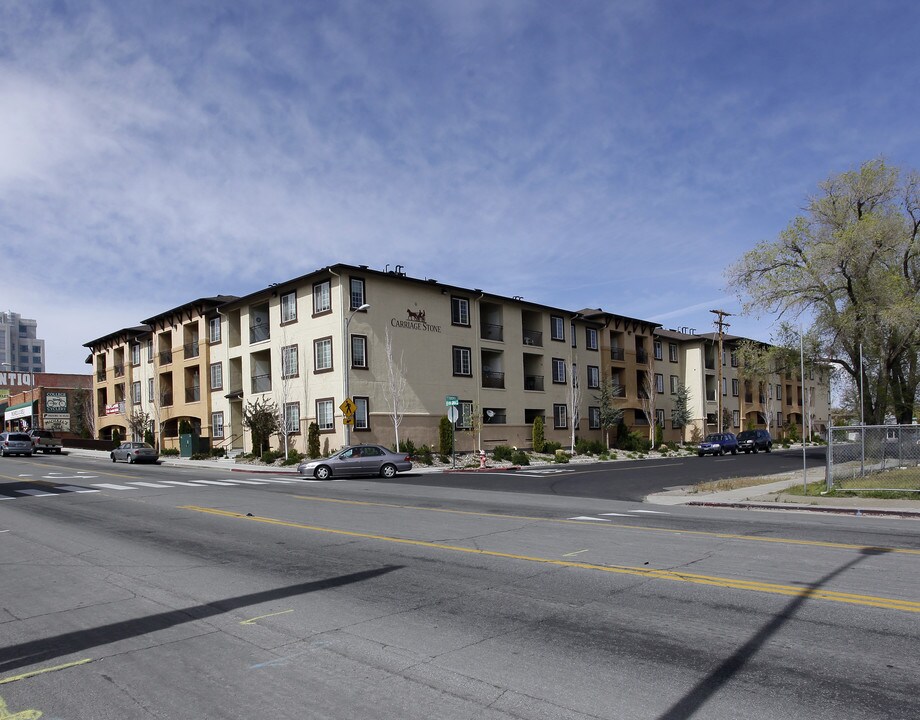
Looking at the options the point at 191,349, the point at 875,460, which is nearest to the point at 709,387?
the point at 191,349

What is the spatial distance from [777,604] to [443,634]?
3366 millimetres

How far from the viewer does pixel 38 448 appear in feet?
178

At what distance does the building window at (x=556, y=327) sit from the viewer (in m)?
50.1

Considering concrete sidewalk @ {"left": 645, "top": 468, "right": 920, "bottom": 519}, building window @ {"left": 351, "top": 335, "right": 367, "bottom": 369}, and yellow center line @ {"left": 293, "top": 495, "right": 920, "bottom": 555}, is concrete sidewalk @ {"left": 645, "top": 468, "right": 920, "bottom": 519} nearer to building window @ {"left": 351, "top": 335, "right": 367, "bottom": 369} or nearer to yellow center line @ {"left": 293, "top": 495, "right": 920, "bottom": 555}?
yellow center line @ {"left": 293, "top": 495, "right": 920, "bottom": 555}

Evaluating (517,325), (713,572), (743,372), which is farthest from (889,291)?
(713,572)

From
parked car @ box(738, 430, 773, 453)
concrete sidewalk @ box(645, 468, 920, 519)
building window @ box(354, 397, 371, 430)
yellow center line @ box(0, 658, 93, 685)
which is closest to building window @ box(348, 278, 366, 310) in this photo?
building window @ box(354, 397, 371, 430)

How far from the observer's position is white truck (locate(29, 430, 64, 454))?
54125 mm

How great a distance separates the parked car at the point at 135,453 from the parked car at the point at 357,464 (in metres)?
19.3

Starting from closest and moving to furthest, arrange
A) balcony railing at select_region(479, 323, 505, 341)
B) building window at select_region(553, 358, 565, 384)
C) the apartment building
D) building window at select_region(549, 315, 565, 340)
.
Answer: balcony railing at select_region(479, 323, 505, 341), building window at select_region(553, 358, 565, 384), building window at select_region(549, 315, 565, 340), the apartment building

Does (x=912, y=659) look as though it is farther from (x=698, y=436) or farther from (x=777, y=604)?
(x=698, y=436)

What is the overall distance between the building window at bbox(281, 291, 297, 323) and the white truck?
87.5 feet

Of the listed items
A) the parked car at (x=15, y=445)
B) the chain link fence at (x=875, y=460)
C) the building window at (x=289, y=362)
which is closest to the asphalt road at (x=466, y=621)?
the chain link fence at (x=875, y=460)

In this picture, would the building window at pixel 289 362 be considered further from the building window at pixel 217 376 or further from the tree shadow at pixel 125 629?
the tree shadow at pixel 125 629

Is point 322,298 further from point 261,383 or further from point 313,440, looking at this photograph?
point 261,383
